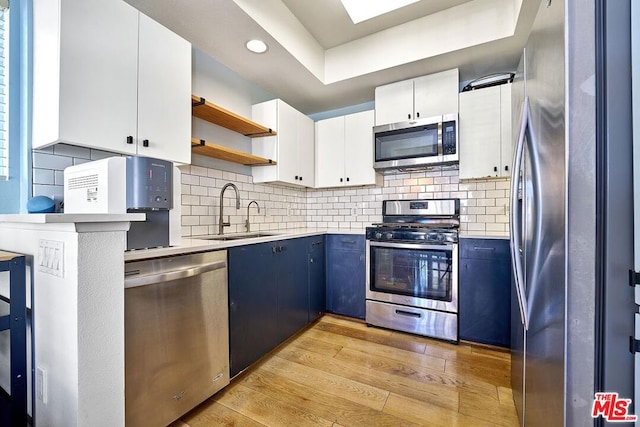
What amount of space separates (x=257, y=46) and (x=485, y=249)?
2.45m

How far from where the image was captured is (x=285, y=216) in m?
3.22

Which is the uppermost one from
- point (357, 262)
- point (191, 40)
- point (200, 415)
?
point (191, 40)

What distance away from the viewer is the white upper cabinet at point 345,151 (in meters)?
2.96

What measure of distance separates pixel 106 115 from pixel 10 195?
23.5 inches

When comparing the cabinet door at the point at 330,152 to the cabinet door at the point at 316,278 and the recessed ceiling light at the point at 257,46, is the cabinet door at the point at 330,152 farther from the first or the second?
the recessed ceiling light at the point at 257,46

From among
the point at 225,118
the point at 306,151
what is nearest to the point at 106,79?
the point at 225,118

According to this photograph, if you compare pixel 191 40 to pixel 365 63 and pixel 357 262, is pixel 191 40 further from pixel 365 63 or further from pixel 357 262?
pixel 357 262

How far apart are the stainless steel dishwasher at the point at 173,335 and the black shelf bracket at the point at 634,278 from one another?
1.60 metres

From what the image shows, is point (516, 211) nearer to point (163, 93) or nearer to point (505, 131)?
point (505, 131)

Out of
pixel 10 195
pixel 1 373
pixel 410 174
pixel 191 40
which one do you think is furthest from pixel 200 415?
pixel 410 174

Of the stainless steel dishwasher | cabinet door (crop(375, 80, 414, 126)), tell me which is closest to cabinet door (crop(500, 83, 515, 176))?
cabinet door (crop(375, 80, 414, 126))

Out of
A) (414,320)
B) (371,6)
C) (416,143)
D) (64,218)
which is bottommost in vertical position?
(414,320)

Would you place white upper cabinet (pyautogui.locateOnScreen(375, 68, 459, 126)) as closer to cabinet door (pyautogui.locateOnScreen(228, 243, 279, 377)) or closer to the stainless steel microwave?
the stainless steel microwave

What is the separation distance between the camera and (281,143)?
8.78 ft
